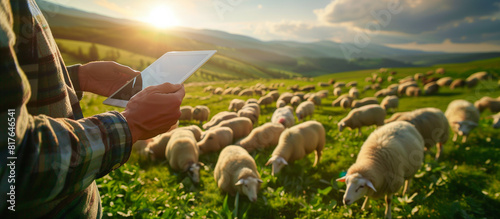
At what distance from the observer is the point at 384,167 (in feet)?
15.5

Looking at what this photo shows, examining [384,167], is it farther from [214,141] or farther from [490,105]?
[490,105]

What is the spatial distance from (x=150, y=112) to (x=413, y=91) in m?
28.2

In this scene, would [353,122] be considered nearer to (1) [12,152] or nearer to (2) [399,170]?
(2) [399,170]

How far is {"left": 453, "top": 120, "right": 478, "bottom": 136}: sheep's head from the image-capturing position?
27.6 feet

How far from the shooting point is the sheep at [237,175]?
16.5 ft

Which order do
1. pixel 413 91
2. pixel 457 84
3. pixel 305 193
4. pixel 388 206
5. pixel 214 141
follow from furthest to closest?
pixel 457 84, pixel 413 91, pixel 214 141, pixel 305 193, pixel 388 206

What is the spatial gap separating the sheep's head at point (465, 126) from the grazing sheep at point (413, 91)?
16563 millimetres

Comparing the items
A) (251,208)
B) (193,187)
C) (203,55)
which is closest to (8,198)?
(203,55)

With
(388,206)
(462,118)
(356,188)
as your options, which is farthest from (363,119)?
(356,188)

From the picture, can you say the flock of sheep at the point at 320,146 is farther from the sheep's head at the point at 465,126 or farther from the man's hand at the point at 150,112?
the man's hand at the point at 150,112

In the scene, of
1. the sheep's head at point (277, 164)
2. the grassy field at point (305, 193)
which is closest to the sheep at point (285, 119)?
the grassy field at point (305, 193)

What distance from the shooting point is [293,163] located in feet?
23.3

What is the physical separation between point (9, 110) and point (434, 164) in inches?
322

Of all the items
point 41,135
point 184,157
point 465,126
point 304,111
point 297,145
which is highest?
point 41,135
